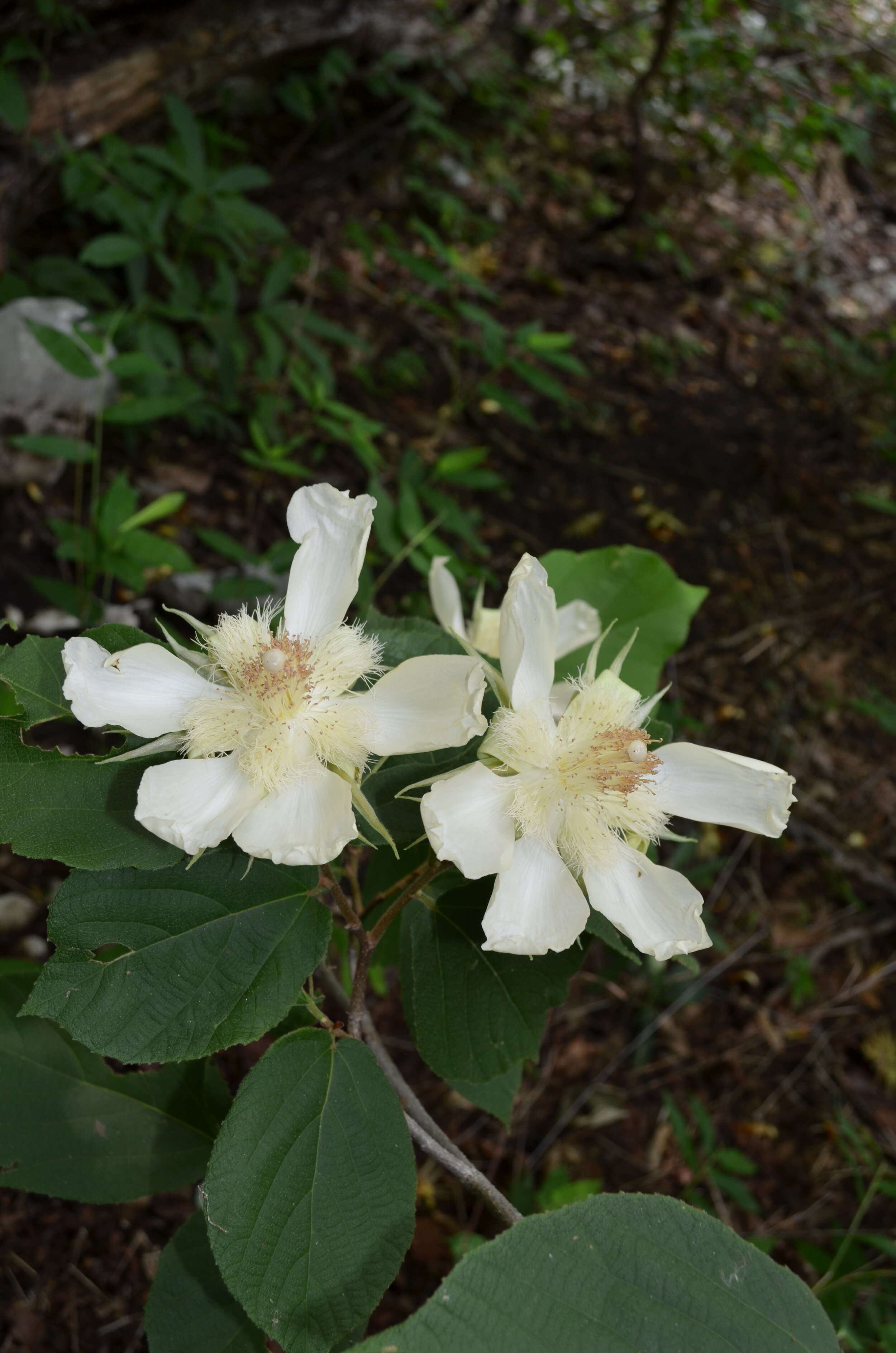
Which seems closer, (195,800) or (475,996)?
(195,800)

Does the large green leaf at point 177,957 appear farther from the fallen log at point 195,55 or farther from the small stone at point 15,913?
the fallen log at point 195,55

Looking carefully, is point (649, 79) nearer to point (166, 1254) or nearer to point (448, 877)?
point (448, 877)

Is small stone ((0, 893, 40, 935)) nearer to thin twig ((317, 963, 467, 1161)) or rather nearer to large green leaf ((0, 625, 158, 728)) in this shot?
thin twig ((317, 963, 467, 1161))

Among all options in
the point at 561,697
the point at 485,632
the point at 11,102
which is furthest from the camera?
the point at 11,102

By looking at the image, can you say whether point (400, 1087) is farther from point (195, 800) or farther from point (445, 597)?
point (445, 597)

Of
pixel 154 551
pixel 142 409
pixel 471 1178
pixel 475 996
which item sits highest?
pixel 475 996

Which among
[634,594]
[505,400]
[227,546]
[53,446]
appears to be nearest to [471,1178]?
[634,594]

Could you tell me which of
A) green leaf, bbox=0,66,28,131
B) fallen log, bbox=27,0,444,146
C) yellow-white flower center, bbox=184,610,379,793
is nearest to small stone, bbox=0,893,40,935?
yellow-white flower center, bbox=184,610,379,793
